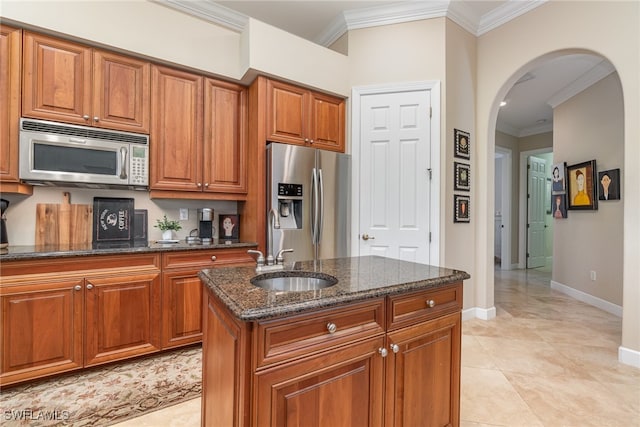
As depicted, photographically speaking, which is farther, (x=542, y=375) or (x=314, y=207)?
(x=314, y=207)

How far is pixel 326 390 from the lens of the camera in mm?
1077

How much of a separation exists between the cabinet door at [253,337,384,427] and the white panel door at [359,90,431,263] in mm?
2038

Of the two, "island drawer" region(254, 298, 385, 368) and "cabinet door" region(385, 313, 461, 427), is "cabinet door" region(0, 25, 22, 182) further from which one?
"cabinet door" region(385, 313, 461, 427)

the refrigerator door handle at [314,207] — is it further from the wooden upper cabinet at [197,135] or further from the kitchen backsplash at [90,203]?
the kitchen backsplash at [90,203]

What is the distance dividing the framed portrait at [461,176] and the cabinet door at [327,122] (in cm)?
120

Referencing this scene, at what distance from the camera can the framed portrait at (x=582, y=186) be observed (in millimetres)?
3980

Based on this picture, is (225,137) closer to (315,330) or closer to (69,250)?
(69,250)

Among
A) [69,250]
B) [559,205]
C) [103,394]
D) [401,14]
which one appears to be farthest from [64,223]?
[559,205]

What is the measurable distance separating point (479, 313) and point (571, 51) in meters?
2.70

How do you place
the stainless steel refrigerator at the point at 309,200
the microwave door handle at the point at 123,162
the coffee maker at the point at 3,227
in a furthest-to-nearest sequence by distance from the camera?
the stainless steel refrigerator at the point at 309,200
the microwave door handle at the point at 123,162
the coffee maker at the point at 3,227

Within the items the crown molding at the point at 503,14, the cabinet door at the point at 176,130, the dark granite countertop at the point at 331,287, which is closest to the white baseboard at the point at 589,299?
the crown molding at the point at 503,14

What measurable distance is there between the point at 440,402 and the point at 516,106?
542 centimetres

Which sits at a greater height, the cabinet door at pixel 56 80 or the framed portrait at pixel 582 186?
the cabinet door at pixel 56 80

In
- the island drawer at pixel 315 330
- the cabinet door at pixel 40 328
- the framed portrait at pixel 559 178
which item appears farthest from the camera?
the framed portrait at pixel 559 178
